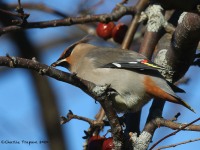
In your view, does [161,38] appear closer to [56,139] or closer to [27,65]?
[56,139]

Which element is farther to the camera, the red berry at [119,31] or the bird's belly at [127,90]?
the red berry at [119,31]

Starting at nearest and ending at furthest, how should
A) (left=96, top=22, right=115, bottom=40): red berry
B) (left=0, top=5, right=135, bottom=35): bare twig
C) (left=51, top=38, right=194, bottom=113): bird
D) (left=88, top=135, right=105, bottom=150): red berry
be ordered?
(left=88, top=135, right=105, bottom=150): red berry < (left=0, top=5, right=135, bottom=35): bare twig < (left=51, top=38, right=194, bottom=113): bird < (left=96, top=22, right=115, bottom=40): red berry

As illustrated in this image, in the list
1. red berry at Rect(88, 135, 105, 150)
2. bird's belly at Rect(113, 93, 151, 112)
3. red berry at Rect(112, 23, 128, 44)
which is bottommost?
red berry at Rect(88, 135, 105, 150)

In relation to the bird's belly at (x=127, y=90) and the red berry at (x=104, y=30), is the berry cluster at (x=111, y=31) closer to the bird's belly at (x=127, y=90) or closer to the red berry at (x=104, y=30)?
the red berry at (x=104, y=30)

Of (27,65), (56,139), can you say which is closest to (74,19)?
(56,139)

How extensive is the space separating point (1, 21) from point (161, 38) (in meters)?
1.28

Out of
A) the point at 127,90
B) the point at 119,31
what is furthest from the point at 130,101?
the point at 119,31

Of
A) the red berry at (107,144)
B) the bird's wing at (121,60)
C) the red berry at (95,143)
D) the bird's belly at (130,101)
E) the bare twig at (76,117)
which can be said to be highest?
the bird's wing at (121,60)

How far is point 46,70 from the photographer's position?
209 cm

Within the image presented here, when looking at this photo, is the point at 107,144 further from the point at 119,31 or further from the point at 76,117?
the point at 119,31

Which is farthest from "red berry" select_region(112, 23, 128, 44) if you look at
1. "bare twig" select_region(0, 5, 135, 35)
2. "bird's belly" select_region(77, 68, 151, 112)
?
"bird's belly" select_region(77, 68, 151, 112)

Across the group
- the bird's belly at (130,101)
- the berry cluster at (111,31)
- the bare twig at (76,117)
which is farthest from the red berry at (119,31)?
the bare twig at (76,117)

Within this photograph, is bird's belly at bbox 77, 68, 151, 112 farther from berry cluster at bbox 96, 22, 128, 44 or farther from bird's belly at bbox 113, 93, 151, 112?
berry cluster at bbox 96, 22, 128, 44

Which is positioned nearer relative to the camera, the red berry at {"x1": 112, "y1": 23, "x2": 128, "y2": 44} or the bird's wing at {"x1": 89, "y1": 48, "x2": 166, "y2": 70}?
the bird's wing at {"x1": 89, "y1": 48, "x2": 166, "y2": 70}
